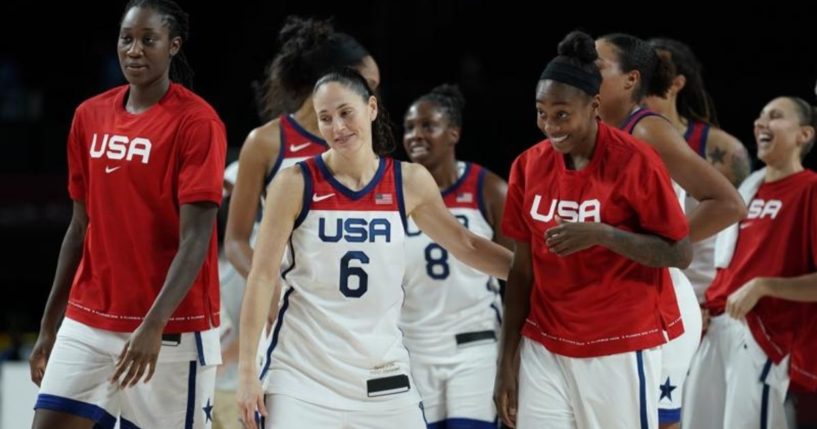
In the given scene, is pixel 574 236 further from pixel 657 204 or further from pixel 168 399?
pixel 168 399

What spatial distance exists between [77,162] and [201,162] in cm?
55

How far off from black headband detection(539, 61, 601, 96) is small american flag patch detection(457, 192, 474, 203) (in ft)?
5.79

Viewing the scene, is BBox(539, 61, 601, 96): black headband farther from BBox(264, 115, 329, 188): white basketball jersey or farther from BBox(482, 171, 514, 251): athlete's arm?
BBox(482, 171, 514, 251): athlete's arm

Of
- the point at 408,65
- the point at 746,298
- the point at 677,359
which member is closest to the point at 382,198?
the point at 677,359

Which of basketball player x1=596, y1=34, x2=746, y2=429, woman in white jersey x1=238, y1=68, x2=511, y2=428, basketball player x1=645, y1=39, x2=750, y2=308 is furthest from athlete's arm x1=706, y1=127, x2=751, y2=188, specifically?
woman in white jersey x1=238, y1=68, x2=511, y2=428

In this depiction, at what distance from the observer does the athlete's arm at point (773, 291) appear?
5.46 m

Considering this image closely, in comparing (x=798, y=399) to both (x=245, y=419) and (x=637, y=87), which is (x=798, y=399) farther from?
(x=245, y=419)

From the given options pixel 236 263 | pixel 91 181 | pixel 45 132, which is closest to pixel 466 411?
pixel 236 263

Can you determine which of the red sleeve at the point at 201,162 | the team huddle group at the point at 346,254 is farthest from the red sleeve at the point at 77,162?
the red sleeve at the point at 201,162

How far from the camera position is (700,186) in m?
4.57

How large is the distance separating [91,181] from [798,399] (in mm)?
7125

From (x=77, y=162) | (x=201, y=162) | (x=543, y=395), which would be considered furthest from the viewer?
(x=77, y=162)

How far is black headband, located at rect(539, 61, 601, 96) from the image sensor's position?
4238mm

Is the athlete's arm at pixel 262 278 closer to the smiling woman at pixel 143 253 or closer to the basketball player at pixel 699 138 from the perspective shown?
the smiling woman at pixel 143 253
